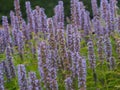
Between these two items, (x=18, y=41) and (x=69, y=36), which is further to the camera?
(x=18, y=41)

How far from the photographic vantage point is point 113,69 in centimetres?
547

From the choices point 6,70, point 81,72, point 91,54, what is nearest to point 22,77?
point 81,72

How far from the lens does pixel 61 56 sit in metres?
5.14

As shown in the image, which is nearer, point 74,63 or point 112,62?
point 74,63

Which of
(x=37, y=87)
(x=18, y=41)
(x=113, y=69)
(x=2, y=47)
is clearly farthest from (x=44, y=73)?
(x=2, y=47)

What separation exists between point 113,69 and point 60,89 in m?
0.71

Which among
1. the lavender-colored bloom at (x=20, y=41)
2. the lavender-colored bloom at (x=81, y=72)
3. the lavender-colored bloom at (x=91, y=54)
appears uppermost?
the lavender-colored bloom at (x=20, y=41)

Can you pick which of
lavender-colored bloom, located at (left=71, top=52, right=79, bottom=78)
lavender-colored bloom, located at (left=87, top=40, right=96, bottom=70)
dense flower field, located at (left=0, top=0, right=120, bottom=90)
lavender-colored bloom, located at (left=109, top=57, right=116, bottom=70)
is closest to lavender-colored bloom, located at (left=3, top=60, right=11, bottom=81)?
dense flower field, located at (left=0, top=0, right=120, bottom=90)

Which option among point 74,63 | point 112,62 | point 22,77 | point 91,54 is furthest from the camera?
point 112,62

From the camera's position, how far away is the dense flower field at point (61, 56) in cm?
461

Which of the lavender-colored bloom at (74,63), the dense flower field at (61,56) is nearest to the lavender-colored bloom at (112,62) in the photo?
the dense flower field at (61,56)

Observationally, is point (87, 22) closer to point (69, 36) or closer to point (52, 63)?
point (69, 36)

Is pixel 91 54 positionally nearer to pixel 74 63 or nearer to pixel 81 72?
pixel 74 63

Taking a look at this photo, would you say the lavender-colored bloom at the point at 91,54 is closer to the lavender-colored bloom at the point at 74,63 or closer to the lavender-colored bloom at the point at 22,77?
the lavender-colored bloom at the point at 74,63
